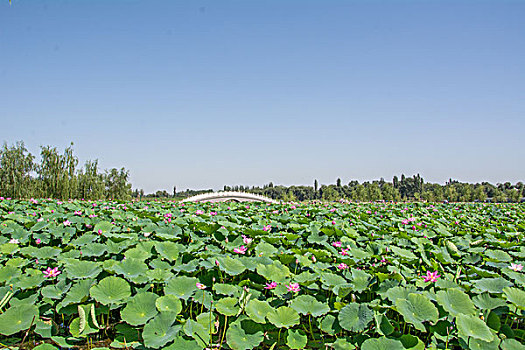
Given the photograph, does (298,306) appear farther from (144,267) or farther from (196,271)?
(144,267)

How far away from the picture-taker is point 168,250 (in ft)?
8.90

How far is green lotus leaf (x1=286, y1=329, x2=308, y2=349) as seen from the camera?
1.92m

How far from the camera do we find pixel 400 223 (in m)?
4.68

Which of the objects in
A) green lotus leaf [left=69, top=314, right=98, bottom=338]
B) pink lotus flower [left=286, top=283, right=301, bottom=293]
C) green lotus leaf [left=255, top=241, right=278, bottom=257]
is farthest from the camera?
green lotus leaf [left=255, top=241, right=278, bottom=257]

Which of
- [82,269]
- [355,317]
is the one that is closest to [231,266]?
[355,317]

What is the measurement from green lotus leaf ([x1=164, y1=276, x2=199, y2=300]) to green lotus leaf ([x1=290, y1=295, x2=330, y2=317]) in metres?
0.67

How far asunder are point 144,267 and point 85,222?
1.89 metres

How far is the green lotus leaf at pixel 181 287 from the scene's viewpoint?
2232mm

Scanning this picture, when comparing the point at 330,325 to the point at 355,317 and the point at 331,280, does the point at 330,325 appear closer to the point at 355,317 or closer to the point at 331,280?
the point at 355,317

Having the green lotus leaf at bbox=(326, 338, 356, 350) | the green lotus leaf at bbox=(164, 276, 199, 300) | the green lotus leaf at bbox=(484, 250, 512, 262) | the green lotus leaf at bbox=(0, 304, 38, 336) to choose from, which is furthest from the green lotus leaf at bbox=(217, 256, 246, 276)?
the green lotus leaf at bbox=(484, 250, 512, 262)

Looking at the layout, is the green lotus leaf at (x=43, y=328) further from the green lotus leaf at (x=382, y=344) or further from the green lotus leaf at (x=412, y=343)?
the green lotus leaf at (x=412, y=343)

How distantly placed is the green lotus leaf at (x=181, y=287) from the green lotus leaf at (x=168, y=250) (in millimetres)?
386

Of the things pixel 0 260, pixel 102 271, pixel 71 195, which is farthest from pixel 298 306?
pixel 71 195

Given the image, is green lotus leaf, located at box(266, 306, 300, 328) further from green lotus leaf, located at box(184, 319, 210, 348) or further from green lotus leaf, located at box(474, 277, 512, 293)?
green lotus leaf, located at box(474, 277, 512, 293)
